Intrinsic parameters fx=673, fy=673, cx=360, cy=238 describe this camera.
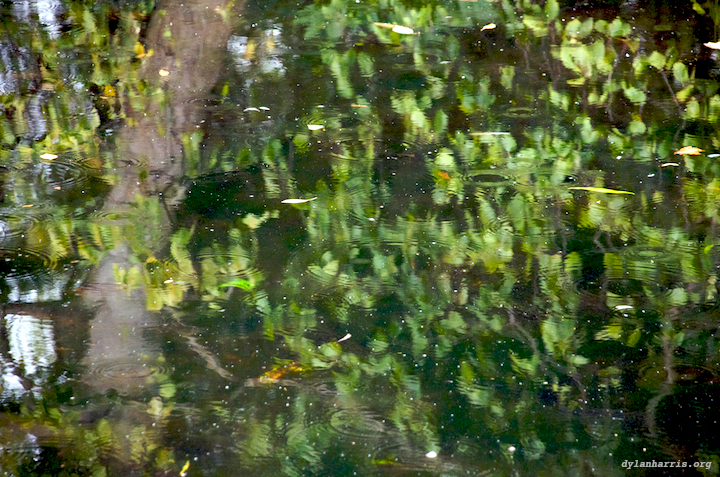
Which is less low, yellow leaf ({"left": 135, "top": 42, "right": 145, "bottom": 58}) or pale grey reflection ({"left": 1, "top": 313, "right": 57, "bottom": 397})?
yellow leaf ({"left": 135, "top": 42, "right": 145, "bottom": 58})

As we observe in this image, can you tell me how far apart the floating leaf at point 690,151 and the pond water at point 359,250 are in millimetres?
21

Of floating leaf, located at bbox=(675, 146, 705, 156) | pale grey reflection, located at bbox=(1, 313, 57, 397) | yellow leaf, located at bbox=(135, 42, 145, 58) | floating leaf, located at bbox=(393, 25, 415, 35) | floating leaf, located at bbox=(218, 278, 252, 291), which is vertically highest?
floating leaf, located at bbox=(393, 25, 415, 35)

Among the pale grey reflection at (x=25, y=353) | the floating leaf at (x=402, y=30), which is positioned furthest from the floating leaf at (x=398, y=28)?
Result: the pale grey reflection at (x=25, y=353)

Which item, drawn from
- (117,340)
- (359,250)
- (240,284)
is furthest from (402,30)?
(117,340)

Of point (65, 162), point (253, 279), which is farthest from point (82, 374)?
point (65, 162)

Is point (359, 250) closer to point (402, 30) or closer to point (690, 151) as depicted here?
point (690, 151)

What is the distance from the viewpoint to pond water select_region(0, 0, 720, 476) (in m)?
2.16

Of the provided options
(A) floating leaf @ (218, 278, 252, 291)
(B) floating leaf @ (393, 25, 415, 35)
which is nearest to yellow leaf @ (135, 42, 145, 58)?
(B) floating leaf @ (393, 25, 415, 35)

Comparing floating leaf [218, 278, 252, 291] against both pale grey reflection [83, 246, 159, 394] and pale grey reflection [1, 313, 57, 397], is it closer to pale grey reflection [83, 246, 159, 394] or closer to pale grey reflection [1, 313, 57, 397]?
pale grey reflection [83, 246, 159, 394]

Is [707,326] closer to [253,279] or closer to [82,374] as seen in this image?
[253,279]

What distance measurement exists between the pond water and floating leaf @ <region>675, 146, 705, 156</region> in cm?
2

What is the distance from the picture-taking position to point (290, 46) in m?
4.70

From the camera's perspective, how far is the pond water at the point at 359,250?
2.16 m

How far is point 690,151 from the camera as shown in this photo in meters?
3.51
